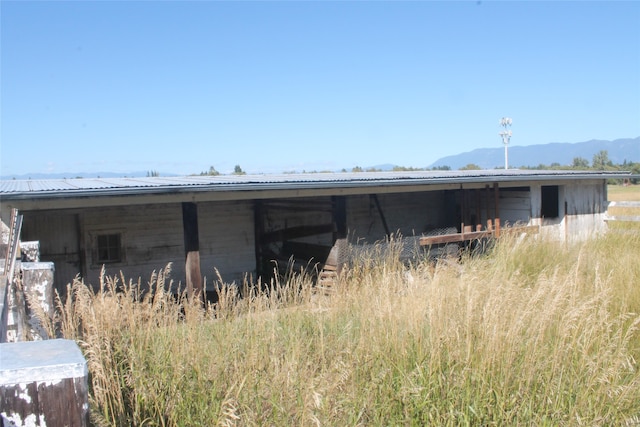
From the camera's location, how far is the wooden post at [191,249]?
324 inches

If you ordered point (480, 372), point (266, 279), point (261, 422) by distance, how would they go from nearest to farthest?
point (261, 422)
point (480, 372)
point (266, 279)

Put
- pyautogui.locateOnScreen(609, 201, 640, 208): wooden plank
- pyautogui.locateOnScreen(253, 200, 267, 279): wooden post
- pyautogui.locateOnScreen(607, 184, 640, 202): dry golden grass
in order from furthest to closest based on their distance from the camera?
1. pyautogui.locateOnScreen(607, 184, 640, 202): dry golden grass
2. pyautogui.locateOnScreen(609, 201, 640, 208): wooden plank
3. pyautogui.locateOnScreen(253, 200, 267, 279): wooden post

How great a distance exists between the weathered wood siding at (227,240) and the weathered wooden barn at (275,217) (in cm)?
2

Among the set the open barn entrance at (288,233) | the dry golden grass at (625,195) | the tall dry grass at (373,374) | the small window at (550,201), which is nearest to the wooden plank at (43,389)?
the tall dry grass at (373,374)

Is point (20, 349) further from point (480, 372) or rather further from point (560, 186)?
point (560, 186)

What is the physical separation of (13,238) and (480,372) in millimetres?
3224

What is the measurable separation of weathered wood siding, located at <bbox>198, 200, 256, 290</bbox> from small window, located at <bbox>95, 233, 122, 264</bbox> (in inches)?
68.4

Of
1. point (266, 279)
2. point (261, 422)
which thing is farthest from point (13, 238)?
point (266, 279)

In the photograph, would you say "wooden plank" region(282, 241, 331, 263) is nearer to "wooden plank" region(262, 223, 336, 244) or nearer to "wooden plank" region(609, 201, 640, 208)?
"wooden plank" region(262, 223, 336, 244)

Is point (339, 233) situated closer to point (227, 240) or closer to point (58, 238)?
point (227, 240)

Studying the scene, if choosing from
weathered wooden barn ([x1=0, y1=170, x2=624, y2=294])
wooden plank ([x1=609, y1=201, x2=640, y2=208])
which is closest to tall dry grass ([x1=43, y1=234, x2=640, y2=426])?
weathered wooden barn ([x1=0, y1=170, x2=624, y2=294])

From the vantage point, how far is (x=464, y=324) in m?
4.33

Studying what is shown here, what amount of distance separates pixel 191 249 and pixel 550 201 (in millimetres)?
9579

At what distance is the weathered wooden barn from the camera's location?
9172 millimetres
